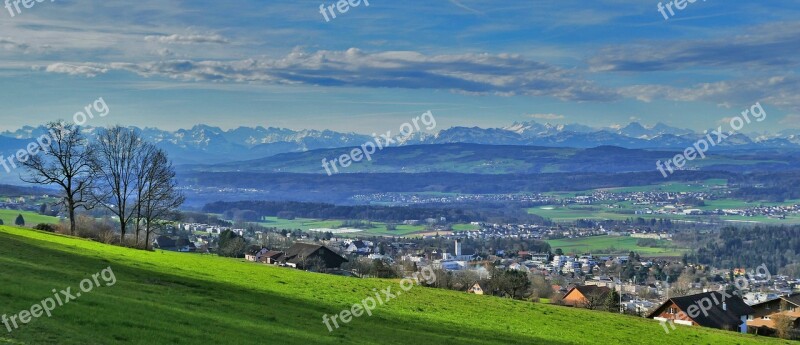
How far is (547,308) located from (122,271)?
26140mm

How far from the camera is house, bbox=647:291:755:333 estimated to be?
193 ft

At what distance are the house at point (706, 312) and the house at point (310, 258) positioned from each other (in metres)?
37.9

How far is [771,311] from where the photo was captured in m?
66.1

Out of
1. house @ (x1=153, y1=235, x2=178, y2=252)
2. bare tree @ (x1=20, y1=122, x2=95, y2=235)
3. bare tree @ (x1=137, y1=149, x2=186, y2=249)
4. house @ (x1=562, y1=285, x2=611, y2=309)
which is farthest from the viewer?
house @ (x1=153, y1=235, x2=178, y2=252)

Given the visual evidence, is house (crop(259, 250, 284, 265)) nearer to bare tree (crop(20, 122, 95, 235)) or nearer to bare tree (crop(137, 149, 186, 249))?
bare tree (crop(137, 149, 186, 249))

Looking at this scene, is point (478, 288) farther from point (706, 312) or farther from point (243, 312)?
point (243, 312)

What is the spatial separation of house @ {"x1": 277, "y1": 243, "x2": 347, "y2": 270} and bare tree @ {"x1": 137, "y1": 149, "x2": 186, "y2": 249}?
21257mm

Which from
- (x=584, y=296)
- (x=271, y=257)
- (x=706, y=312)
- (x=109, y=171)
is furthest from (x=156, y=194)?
(x=584, y=296)

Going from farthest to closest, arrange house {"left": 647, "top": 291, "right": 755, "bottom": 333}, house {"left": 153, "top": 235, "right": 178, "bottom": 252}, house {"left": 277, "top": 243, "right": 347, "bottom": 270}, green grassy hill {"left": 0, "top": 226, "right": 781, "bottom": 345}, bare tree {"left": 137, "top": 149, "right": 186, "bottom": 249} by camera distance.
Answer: house {"left": 153, "top": 235, "right": 178, "bottom": 252}, house {"left": 277, "top": 243, "right": 347, "bottom": 270}, bare tree {"left": 137, "top": 149, "right": 186, "bottom": 249}, house {"left": 647, "top": 291, "right": 755, "bottom": 333}, green grassy hill {"left": 0, "top": 226, "right": 781, "bottom": 345}

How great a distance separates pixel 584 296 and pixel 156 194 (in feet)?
158

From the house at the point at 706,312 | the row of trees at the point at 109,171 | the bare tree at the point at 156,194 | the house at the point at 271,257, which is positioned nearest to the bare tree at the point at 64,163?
the row of trees at the point at 109,171

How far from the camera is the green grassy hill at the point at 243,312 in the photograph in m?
19.2

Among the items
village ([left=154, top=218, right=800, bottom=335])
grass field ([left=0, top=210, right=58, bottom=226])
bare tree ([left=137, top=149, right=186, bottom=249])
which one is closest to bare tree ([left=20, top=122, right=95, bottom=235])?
bare tree ([left=137, top=149, right=186, bottom=249])

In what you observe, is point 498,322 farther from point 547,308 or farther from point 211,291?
point 211,291
